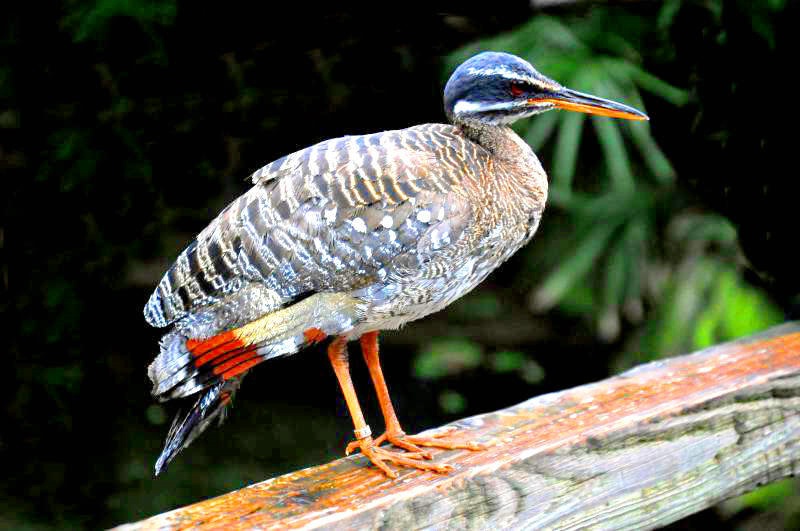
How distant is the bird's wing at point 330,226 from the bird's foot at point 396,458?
349 millimetres

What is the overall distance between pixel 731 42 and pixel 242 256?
261 centimetres

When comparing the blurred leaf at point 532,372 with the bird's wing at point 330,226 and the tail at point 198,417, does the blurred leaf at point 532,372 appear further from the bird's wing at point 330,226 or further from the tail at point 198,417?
the tail at point 198,417

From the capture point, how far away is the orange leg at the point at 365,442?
2023mm

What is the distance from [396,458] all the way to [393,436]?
27cm

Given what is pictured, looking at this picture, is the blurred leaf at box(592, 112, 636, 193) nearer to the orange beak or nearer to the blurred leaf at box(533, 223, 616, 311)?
the blurred leaf at box(533, 223, 616, 311)

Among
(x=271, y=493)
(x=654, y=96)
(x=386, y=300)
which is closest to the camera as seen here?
(x=271, y=493)

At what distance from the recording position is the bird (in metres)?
2.16

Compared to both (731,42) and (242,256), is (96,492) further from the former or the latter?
(731,42)

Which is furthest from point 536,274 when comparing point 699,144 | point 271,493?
point 271,493

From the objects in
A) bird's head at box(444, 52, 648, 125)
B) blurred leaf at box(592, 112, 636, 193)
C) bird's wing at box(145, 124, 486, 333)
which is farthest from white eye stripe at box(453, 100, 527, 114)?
blurred leaf at box(592, 112, 636, 193)

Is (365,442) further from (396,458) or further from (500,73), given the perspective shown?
(500,73)

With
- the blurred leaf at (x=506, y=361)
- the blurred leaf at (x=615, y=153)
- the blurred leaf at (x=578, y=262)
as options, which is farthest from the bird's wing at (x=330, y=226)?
the blurred leaf at (x=506, y=361)

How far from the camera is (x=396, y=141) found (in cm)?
230

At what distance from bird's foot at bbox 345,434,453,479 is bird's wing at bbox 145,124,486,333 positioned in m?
0.35
